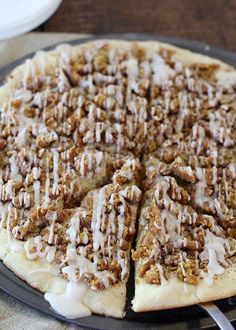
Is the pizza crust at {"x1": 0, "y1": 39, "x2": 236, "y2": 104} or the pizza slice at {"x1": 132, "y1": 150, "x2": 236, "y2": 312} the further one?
the pizza crust at {"x1": 0, "y1": 39, "x2": 236, "y2": 104}

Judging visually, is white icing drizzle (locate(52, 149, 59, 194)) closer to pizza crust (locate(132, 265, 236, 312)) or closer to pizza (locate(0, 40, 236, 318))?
pizza (locate(0, 40, 236, 318))

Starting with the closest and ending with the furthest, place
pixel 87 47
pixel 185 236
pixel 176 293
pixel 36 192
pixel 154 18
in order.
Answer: pixel 176 293 → pixel 185 236 → pixel 36 192 → pixel 87 47 → pixel 154 18

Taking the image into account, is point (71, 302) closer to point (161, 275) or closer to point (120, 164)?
point (161, 275)

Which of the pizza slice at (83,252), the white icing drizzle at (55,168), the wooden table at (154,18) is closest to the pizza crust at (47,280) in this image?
the pizza slice at (83,252)

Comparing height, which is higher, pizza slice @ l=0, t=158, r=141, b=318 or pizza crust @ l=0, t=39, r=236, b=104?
pizza crust @ l=0, t=39, r=236, b=104

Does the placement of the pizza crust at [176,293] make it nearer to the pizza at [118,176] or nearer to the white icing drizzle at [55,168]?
the pizza at [118,176]

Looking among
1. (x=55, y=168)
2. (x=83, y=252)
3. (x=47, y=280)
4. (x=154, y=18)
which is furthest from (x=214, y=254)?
(x=154, y=18)

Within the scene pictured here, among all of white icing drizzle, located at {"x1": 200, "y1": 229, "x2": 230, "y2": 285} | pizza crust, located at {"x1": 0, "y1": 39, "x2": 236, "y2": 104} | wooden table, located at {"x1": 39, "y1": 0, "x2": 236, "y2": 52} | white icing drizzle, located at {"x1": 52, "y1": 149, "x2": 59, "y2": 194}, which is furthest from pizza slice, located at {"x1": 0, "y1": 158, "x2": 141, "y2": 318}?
wooden table, located at {"x1": 39, "y1": 0, "x2": 236, "y2": 52}
